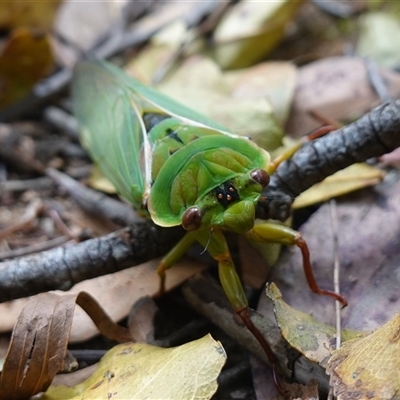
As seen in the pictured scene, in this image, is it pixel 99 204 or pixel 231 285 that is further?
pixel 99 204

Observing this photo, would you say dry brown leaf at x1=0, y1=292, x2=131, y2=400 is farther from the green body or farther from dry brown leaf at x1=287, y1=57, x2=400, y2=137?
dry brown leaf at x1=287, y1=57, x2=400, y2=137

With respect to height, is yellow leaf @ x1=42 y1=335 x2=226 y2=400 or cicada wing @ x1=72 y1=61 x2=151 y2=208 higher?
cicada wing @ x1=72 y1=61 x2=151 y2=208

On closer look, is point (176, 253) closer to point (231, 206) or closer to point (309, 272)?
point (231, 206)

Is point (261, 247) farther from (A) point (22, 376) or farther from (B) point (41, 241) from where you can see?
(B) point (41, 241)

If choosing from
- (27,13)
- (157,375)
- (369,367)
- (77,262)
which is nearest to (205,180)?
(77,262)

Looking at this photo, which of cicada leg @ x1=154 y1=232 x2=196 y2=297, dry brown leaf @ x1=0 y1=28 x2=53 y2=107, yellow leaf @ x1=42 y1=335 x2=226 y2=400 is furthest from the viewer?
dry brown leaf @ x1=0 y1=28 x2=53 y2=107

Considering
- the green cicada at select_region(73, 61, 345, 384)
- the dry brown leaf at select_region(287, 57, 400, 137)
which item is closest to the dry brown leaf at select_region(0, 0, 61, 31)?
the green cicada at select_region(73, 61, 345, 384)

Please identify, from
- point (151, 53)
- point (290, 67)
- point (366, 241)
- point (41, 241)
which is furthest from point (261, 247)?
point (151, 53)
